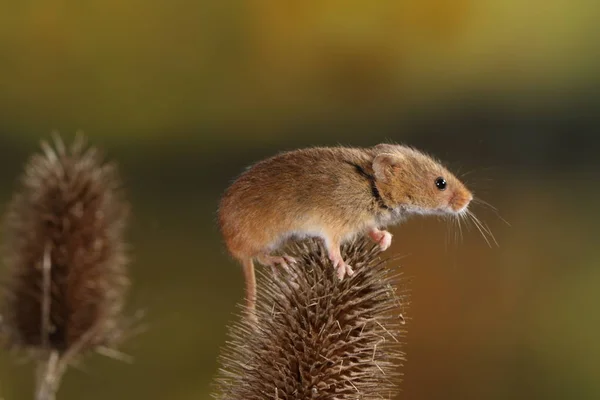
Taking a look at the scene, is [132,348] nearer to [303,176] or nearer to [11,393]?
[11,393]

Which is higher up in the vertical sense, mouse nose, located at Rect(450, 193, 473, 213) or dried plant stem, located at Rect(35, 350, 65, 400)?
mouse nose, located at Rect(450, 193, 473, 213)

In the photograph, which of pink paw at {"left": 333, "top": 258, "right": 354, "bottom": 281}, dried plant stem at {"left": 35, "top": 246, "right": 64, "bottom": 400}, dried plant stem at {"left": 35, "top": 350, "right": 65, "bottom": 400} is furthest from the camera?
dried plant stem at {"left": 35, "top": 246, "right": 64, "bottom": 400}

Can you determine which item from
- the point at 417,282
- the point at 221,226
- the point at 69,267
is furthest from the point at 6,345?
the point at 417,282

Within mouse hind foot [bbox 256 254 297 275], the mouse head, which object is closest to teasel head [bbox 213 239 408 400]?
mouse hind foot [bbox 256 254 297 275]

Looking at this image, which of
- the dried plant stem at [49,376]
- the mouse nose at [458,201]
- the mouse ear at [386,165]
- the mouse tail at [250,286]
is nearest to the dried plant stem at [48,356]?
the dried plant stem at [49,376]

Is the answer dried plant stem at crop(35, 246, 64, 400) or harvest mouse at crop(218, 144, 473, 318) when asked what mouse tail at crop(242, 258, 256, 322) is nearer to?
harvest mouse at crop(218, 144, 473, 318)

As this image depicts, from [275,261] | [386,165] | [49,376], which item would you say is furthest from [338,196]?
[49,376]
